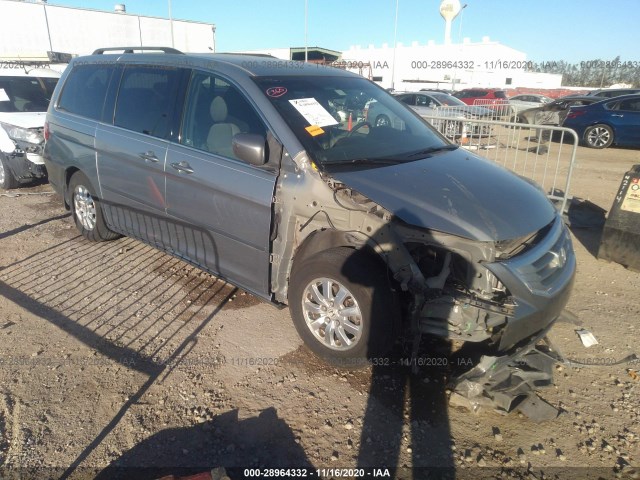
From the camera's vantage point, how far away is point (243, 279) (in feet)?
12.1

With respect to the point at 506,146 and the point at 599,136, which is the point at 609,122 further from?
the point at 506,146

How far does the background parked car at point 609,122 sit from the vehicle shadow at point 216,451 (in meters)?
13.8

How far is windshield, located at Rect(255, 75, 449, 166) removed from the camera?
133 inches

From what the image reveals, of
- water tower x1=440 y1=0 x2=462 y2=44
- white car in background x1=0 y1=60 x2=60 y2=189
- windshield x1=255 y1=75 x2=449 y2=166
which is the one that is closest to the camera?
windshield x1=255 y1=75 x2=449 y2=166

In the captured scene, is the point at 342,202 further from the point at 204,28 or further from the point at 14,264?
the point at 204,28

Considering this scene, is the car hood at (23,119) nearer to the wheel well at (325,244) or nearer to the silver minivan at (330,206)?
the silver minivan at (330,206)

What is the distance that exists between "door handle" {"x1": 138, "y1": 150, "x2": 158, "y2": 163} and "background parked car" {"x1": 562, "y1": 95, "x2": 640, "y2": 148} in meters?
13.3

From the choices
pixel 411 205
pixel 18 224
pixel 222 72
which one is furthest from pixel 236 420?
pixel 18 224

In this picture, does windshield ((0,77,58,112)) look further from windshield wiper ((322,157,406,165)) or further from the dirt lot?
windshield wiper ((322,157,406,165))

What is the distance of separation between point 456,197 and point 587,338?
1642 millimetres

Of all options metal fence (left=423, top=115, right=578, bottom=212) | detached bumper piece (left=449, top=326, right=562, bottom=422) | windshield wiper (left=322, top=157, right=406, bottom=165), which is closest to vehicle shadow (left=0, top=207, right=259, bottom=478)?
windshield wiper (left=322, top=157, right=406, bottom=165)

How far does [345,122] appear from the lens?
3.67 m

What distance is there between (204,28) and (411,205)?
4151 cm

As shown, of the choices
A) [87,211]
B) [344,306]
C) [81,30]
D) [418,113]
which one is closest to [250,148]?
[344,306]
